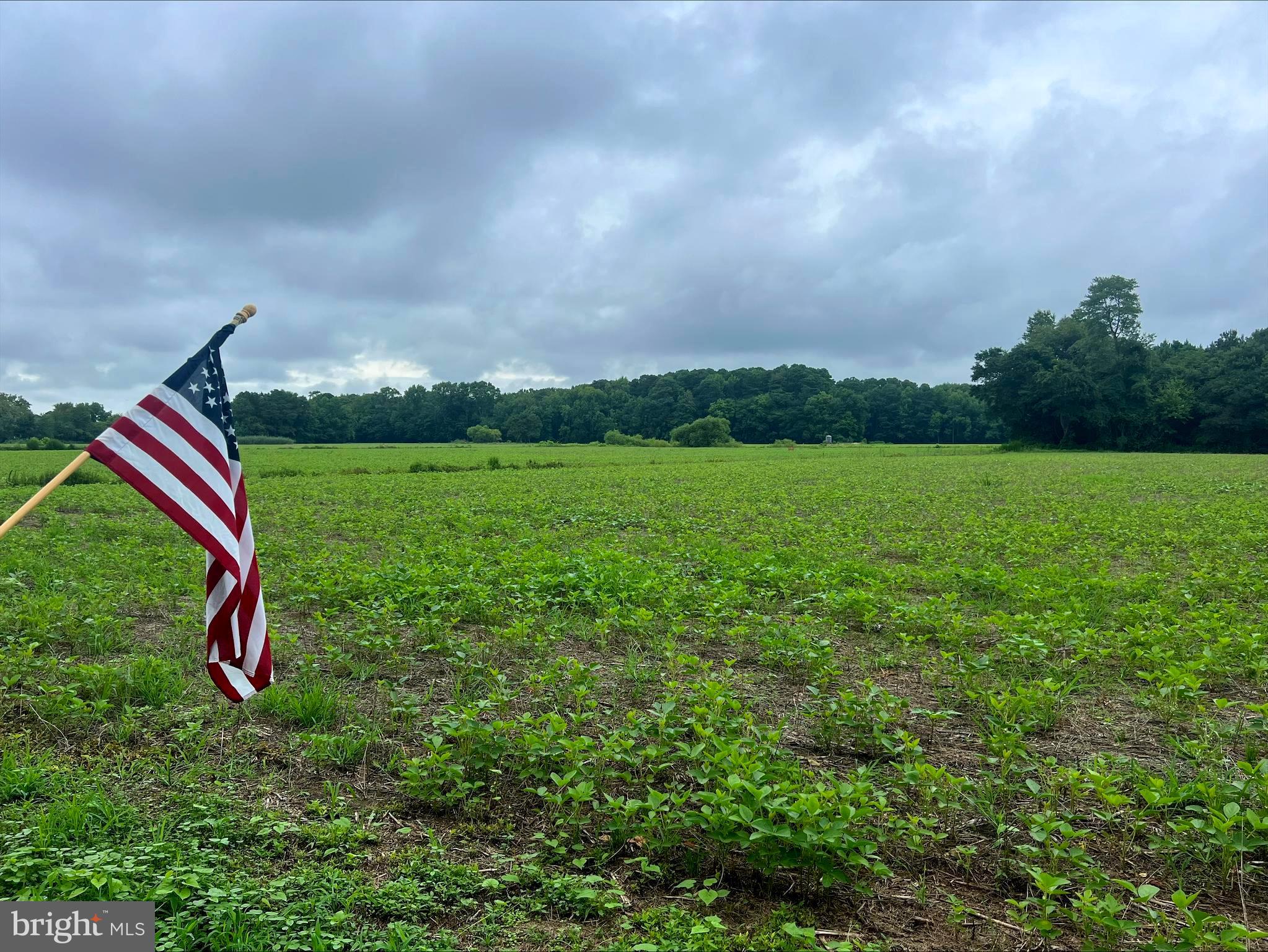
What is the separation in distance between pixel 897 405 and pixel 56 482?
132m

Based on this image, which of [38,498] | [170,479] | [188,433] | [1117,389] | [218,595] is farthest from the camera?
[1117,389]

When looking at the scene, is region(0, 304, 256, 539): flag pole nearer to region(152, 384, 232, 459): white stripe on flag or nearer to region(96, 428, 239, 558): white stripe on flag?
region(96, 428, 239, 558): white stripe on flag

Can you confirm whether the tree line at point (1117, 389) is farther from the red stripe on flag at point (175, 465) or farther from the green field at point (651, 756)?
the red stripe on flag at point (175, 465)

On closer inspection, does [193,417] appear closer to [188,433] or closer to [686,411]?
[188,433]

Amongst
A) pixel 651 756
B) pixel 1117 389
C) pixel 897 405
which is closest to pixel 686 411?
pixel 897 405

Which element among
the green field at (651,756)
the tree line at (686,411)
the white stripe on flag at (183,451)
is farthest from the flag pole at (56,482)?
the tree line at (686,411)

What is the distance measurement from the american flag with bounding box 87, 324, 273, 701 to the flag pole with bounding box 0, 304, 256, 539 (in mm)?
72

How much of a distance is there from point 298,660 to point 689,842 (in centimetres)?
404

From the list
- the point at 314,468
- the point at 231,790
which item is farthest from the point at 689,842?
the point at 314,468

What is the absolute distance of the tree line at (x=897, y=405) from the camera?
231 ft

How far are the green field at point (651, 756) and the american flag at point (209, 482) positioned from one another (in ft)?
2.54

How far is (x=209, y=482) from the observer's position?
3764mm

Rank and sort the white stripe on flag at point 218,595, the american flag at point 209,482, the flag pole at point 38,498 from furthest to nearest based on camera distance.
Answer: the white stripe on flag at point 218,595, the american flag at point 209,482, the flag pole at point 38,498

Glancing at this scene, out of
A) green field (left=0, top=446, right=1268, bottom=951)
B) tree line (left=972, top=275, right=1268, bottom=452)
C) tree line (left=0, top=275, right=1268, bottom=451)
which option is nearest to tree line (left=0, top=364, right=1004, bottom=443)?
tree line (left=0, top=275, right=1268, bottom=451)
